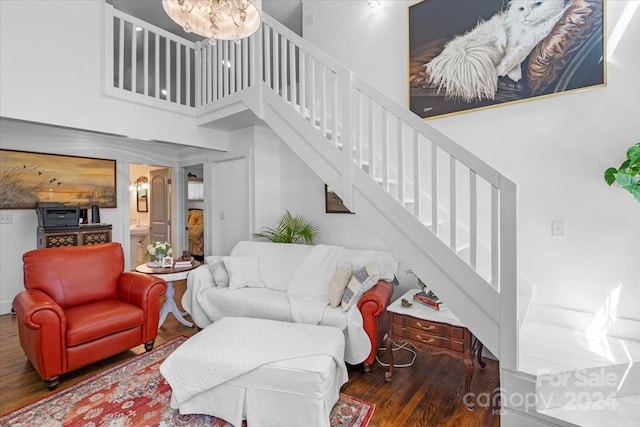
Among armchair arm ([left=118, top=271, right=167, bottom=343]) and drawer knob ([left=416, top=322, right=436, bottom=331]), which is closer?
drawer knob ([left=416, top=322, right=436, bottom=331])

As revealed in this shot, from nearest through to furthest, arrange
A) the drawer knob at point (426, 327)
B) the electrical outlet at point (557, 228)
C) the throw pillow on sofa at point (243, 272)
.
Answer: the drawer knob at point (426, 327) < the electrical outlet at point (557, 228) < the throw pillow on sofa at point (243, 272)

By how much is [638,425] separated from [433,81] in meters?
2.69

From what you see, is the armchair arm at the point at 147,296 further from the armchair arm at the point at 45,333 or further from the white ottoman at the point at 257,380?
the white ottoman at the point at 257,380

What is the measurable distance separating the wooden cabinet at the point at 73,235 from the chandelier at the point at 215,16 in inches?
138

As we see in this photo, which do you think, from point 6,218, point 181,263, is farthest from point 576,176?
point 6,218

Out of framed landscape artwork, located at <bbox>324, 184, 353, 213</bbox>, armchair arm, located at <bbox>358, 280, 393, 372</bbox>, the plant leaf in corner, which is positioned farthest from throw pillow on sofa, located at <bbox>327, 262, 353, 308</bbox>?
the plant leaf in corner

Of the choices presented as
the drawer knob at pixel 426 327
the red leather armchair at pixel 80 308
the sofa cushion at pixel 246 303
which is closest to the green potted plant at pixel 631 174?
the drawer knob at pixel 426 327

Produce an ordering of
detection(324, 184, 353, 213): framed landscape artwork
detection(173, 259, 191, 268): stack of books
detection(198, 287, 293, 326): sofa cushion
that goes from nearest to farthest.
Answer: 1. detection(198, 287, 293, 326): sofa cushion
2. detection(173, 259, 191, 268): stack of books
3. detection(324, 184, 353, 213): framed landscape artwork

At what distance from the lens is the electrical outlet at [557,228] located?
2307mm

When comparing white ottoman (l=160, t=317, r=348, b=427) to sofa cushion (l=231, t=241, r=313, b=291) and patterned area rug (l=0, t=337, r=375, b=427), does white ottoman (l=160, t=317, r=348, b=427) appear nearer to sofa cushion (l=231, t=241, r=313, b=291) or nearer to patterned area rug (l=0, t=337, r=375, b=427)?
patterned area rug (l=0, t=337, r=375, b=427)

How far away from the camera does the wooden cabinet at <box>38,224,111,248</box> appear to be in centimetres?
380

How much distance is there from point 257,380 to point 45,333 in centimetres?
158

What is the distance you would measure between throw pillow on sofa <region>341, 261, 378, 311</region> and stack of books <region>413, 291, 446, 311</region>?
1.20 feet

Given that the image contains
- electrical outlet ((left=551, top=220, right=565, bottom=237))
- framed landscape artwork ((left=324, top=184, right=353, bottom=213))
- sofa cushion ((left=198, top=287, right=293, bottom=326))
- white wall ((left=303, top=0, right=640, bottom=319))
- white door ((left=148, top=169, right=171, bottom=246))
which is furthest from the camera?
white door ((left=148, top=169, right=171, bottom=246))
